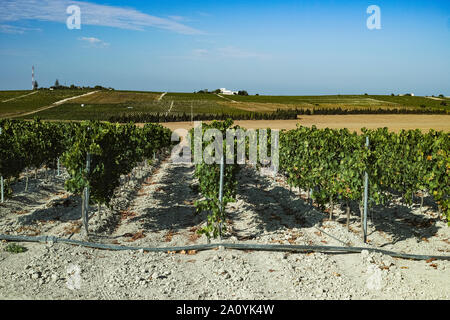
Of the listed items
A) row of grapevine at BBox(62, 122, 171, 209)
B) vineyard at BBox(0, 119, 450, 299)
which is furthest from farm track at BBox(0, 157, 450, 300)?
row of grapevine at BBox(62, 122, 171, 209)

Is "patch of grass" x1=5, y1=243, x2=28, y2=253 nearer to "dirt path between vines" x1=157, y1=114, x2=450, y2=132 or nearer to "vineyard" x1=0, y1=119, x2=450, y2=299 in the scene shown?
"vineyard" x1=0, y1=119, x2=450, y2=299

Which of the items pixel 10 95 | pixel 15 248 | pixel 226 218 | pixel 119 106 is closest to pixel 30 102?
pixel 10 95

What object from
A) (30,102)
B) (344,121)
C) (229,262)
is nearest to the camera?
(229,262)

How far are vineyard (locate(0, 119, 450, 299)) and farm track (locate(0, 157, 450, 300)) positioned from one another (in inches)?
1.4

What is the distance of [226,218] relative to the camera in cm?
1188

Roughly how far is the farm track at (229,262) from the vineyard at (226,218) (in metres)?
0.04

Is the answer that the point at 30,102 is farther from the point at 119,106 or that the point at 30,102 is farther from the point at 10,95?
the point at 119,106

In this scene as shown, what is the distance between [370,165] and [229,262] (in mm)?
4856

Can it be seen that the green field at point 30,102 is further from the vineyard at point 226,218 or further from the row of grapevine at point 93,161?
the row of grapevine at point 93,161

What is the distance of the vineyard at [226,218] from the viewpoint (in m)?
6.45

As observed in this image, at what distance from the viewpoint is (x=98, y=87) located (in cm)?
11412

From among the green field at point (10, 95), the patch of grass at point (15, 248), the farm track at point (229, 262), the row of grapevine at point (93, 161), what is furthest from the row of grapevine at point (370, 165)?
the green field at point (10, 95)
